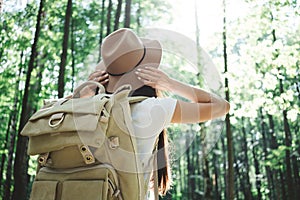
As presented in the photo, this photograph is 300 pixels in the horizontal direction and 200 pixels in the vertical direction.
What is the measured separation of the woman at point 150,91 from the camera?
1436 mm

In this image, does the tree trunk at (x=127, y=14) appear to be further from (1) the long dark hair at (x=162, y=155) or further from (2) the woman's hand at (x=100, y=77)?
(1) the long dark hair at (x=162, y=155)

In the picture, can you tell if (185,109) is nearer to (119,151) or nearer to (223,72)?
(119,151)

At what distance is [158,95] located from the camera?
5.69 ft

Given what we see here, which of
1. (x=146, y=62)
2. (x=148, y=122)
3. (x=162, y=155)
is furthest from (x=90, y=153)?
(x=146, y=62)

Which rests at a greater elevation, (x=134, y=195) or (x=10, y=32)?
(x=10, y=32)

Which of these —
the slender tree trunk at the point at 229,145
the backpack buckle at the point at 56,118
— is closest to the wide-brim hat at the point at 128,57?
the backpack buckle at the point at 56,118

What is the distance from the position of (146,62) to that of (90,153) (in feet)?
1.89

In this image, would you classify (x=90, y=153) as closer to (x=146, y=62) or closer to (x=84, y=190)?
(x=84, y=190)

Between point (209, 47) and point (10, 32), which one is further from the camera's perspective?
point (10, 32)

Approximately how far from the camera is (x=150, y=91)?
168cm

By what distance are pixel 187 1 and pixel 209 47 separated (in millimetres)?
1906

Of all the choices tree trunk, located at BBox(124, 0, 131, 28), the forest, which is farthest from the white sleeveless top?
tree trunk, located at BBox(124, 0, 131, 28)

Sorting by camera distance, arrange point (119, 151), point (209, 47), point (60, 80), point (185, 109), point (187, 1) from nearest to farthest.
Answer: point (119, 151), point (185, 109), point (60, 80), point (209, 47), point (187, 1)

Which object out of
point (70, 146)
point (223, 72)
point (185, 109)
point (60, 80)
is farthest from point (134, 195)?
point (223, 72)
